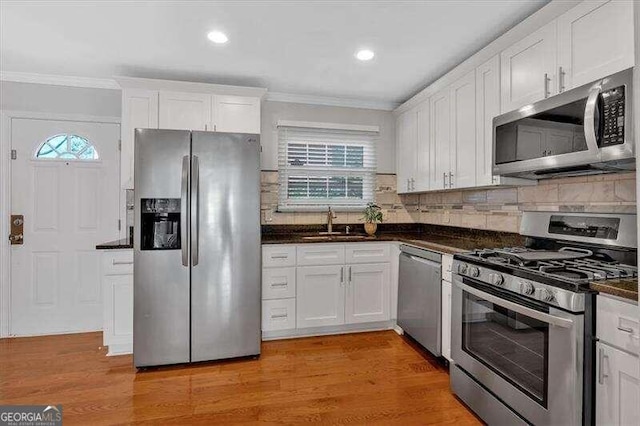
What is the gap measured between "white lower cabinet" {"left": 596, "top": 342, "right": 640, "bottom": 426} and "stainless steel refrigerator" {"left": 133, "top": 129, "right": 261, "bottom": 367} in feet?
7.23

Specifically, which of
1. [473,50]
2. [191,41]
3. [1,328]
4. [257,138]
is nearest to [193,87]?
[191,41]

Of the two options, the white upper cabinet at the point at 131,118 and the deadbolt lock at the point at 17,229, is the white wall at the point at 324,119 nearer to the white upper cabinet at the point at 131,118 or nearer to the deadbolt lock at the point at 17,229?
the white upper cabinet at the point at 131,118

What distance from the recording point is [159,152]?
269cm

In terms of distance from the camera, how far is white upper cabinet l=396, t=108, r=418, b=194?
3656 millimetres

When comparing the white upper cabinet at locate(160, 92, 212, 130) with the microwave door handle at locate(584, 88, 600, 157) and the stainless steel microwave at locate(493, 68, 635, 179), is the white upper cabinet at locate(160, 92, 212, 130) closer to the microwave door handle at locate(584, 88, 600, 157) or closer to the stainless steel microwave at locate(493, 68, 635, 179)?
the stainless steel microwave at locate(493, 68, 635, 179)

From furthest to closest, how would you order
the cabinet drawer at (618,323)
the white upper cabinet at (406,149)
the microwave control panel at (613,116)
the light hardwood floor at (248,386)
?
the white upper cabinet at (406,149) → the light hardwood floor at (248,386) → the microwave control panel at (613,116) → the cabinet drawer at (618,323)

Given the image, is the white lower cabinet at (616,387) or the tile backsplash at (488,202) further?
the tile backsplash at (488,202)

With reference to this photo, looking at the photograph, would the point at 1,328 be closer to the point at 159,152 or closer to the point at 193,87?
the point at 159,152

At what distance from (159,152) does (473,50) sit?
2567mm

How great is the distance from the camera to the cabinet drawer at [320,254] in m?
3.28

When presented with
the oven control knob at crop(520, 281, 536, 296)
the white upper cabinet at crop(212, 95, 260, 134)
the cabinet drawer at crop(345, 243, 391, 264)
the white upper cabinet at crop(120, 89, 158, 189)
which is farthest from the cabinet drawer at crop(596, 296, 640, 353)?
the white upper cabinet at crop(120, 89, 158, 189)

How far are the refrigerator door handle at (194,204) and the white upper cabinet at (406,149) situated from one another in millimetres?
2166

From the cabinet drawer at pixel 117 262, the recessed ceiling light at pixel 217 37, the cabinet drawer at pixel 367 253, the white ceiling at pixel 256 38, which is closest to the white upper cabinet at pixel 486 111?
the white ceiling at pixel 256 38

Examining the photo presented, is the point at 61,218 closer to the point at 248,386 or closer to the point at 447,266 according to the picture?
the point at 248,386
